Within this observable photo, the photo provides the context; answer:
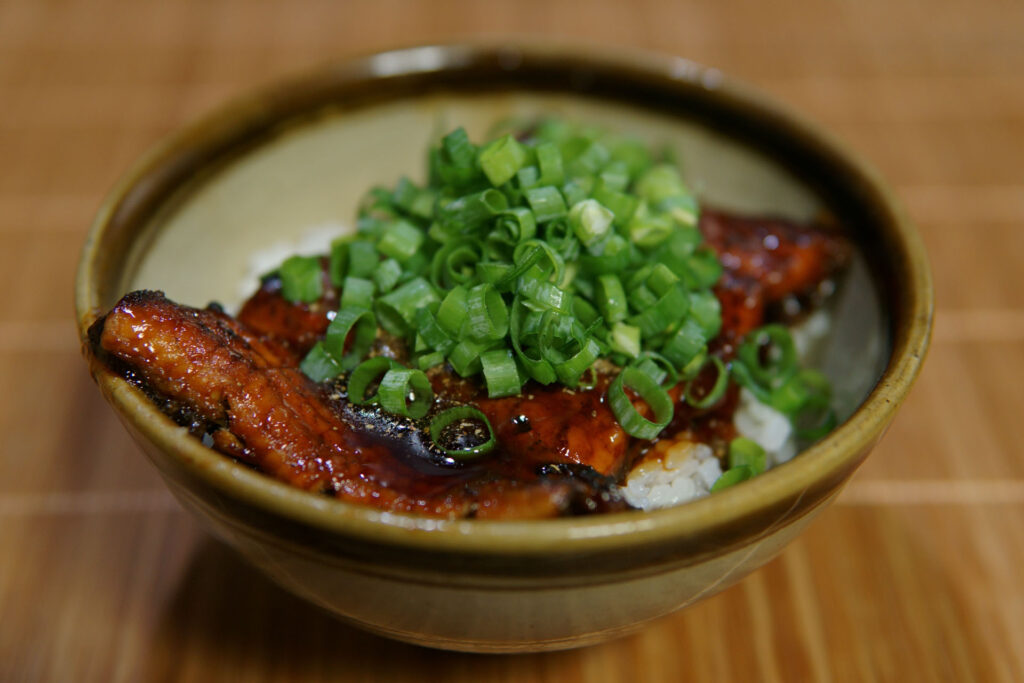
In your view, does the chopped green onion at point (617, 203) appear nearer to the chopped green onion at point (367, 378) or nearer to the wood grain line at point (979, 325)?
the chopped green onion at point (367, 378)

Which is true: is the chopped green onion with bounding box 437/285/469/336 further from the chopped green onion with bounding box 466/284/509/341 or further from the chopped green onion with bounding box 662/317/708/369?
the chopped green onion with bounding box 662/317/708/369

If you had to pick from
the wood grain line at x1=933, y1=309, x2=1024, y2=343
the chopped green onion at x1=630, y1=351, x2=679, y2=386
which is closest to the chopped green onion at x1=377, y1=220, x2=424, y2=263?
the chopped green onion at x1=630, y1=351, x2=679, y2=386

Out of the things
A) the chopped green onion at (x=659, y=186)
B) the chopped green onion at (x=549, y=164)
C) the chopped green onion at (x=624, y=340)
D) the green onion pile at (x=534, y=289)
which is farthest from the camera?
the chopped green onion at (x=659, y=186)

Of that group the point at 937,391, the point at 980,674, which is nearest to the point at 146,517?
the point at 980,674

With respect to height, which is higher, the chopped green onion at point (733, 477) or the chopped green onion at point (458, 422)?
the chopped green onion at point (458, 422)

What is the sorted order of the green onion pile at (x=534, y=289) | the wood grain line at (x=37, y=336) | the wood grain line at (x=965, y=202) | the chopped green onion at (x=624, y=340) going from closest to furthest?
the green onion pile at (x=534, y=289), the chopped green onion at (x=624, y=340), the wood grain line at (x=37, y=336), the wood grain line at (x=965, y=202)

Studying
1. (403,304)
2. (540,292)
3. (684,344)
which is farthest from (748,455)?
(403,304)

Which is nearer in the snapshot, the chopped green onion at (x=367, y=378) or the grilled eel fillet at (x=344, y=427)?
the grilled eel fillet at (x=344, y=427)

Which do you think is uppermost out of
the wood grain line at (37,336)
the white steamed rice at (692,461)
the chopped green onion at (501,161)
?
the chopped green onion at (501,161)

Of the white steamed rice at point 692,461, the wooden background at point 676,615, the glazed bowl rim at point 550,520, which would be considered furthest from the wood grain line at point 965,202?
the white steamed rice at point 692,461
